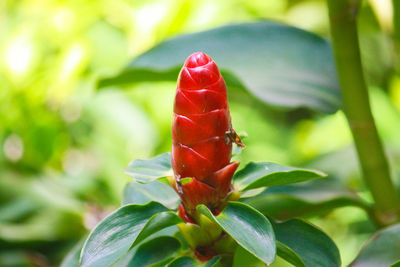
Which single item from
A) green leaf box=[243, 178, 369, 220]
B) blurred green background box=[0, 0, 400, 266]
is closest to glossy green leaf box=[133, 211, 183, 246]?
green leaf box=[243, 178, 369, 220]

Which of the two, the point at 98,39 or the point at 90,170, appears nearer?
the point at 90,170

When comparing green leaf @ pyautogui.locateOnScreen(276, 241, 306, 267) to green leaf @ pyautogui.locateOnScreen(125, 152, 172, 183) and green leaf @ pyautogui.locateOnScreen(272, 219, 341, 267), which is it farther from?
green leaf @ pyautogui.locateOnScreen(125, 152, 172, 183)

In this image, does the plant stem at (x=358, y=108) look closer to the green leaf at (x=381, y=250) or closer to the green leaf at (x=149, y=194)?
the green leaf at (x=381, y=250)

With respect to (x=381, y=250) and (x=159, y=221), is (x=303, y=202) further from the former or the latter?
(x=159, y=221)

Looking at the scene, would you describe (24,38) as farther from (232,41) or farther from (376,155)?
(376,155)

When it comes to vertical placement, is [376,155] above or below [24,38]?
below

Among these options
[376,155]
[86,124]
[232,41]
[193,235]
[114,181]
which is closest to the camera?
[193,235]

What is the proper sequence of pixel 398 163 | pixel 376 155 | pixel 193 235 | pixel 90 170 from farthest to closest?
pixel 90 170 → pixel 398 163 → pixel 376 155 → pixel 193 235

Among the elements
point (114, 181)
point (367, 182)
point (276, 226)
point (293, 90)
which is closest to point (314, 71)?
point (293, 90)
